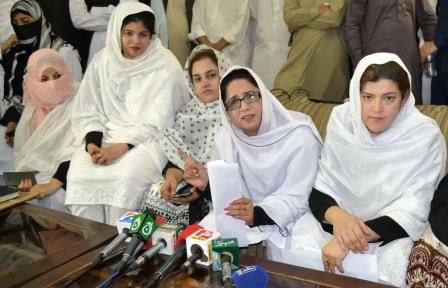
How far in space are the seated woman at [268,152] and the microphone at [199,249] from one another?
56 cm

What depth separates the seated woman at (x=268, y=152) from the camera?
6.46 ft

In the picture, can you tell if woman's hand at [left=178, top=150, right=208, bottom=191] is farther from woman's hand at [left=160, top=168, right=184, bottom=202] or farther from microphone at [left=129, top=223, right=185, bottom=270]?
microphone at [left=129, top=223, right=185, bottom=270]

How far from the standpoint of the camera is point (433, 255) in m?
1.58

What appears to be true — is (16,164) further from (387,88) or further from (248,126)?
(387,88)

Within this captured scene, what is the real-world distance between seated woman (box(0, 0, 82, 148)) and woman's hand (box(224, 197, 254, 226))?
213 centimetres

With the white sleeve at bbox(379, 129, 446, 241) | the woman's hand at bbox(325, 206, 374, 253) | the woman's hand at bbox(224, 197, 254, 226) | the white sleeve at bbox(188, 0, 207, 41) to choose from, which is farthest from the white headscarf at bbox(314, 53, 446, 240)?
the white sleeve at bbox(188, 0, 207, 41)

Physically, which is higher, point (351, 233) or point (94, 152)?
point (94, 152)

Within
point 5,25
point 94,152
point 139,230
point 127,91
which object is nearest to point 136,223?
point 139,230

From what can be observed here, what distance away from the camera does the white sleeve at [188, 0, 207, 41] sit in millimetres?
3438

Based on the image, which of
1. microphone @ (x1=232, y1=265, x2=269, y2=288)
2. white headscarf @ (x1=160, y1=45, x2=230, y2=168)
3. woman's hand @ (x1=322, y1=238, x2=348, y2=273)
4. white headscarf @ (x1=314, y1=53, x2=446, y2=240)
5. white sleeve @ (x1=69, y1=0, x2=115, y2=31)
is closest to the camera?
microphone @ (x1=232, y1=265, x2=269, y2=288)

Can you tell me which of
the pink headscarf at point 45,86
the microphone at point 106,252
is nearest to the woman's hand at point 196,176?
the microphone at point 106,252

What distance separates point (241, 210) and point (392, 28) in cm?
161

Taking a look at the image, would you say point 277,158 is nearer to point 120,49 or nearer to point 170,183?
point 170,183

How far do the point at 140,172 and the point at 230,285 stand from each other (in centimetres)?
144
